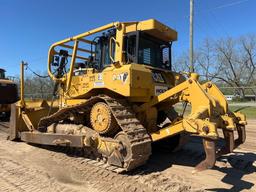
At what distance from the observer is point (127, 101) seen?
20.2 ft

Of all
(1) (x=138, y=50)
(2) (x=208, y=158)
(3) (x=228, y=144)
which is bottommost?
(2) (x=208, y=158)

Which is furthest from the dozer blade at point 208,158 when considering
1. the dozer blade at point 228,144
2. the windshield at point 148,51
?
the windshield at point 148,51

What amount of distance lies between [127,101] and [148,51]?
55.4 inches

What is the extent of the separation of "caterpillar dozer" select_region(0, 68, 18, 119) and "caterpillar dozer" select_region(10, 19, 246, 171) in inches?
234

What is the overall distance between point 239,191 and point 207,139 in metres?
1.05

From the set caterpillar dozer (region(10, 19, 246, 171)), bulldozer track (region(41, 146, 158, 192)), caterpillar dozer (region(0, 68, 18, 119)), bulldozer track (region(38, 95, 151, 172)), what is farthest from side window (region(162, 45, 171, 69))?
caterpillar dozer (region(0, 68, 18, 119))

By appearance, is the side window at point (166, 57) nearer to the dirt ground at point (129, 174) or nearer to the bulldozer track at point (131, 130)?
the bulldozer track at point (131, 130)

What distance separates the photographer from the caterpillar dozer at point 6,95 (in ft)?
44.1

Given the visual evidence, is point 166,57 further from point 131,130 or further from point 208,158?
point 208,158

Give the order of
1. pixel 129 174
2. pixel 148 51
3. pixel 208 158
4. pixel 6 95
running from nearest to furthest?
1. pixel 208 158
2. pixel 129 174
3. pixel 148 51
4. pixel 6 95

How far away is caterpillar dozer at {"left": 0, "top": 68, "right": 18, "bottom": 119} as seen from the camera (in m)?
13.5

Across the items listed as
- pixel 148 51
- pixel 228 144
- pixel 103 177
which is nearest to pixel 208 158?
pixel 228 144

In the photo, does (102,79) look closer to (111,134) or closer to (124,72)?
(124,72)

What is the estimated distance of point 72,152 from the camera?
7.11m
